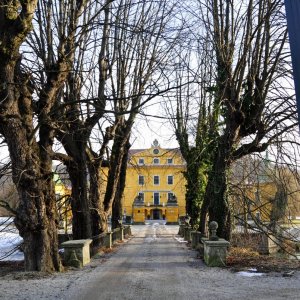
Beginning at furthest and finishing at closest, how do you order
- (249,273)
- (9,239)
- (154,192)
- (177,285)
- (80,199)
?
(154,192) < (9,239) < (80,199) < (249,273) < (177,285)

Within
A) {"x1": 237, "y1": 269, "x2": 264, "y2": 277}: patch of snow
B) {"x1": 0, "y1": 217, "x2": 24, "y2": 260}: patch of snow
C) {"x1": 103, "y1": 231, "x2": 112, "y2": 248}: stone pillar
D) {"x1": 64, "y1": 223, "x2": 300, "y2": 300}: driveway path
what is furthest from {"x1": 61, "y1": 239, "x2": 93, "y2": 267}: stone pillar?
{"x1": 103, "y1": 231, "x2": 112, "y2": 248}: stone pillar

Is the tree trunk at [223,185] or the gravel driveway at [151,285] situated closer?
the gravel driveway at [151,285]

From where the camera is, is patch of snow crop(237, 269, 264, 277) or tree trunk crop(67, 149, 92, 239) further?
tree trunk crop(67, 149, 92, 239)

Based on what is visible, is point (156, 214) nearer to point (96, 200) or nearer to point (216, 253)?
point (96, 200)

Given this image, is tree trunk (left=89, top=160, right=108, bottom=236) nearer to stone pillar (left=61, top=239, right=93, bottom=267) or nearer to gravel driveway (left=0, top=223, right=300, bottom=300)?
stone pillar (left=61, top=239, right=93, bottom=267)

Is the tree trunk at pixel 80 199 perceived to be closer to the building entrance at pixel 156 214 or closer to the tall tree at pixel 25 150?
the tall tree at pixel 25 150

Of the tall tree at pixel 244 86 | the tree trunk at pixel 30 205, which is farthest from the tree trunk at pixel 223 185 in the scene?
the tree trunk at pixel 30 205

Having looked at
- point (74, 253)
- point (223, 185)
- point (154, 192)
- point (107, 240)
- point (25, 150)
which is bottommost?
point (107, 240)

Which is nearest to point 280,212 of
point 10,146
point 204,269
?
point 204,269

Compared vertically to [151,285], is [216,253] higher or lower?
higher

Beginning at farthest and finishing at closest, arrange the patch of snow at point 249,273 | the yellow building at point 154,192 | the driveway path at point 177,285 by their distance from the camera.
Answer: the yellow building at point 154,192, the patch of snow at point 249,273, the driveway path at point 177,285

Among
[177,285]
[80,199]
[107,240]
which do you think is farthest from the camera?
[107,240]

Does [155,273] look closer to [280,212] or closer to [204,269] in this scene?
[204,269]

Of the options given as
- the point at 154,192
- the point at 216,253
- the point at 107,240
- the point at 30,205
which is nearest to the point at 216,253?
the point at 216,253
